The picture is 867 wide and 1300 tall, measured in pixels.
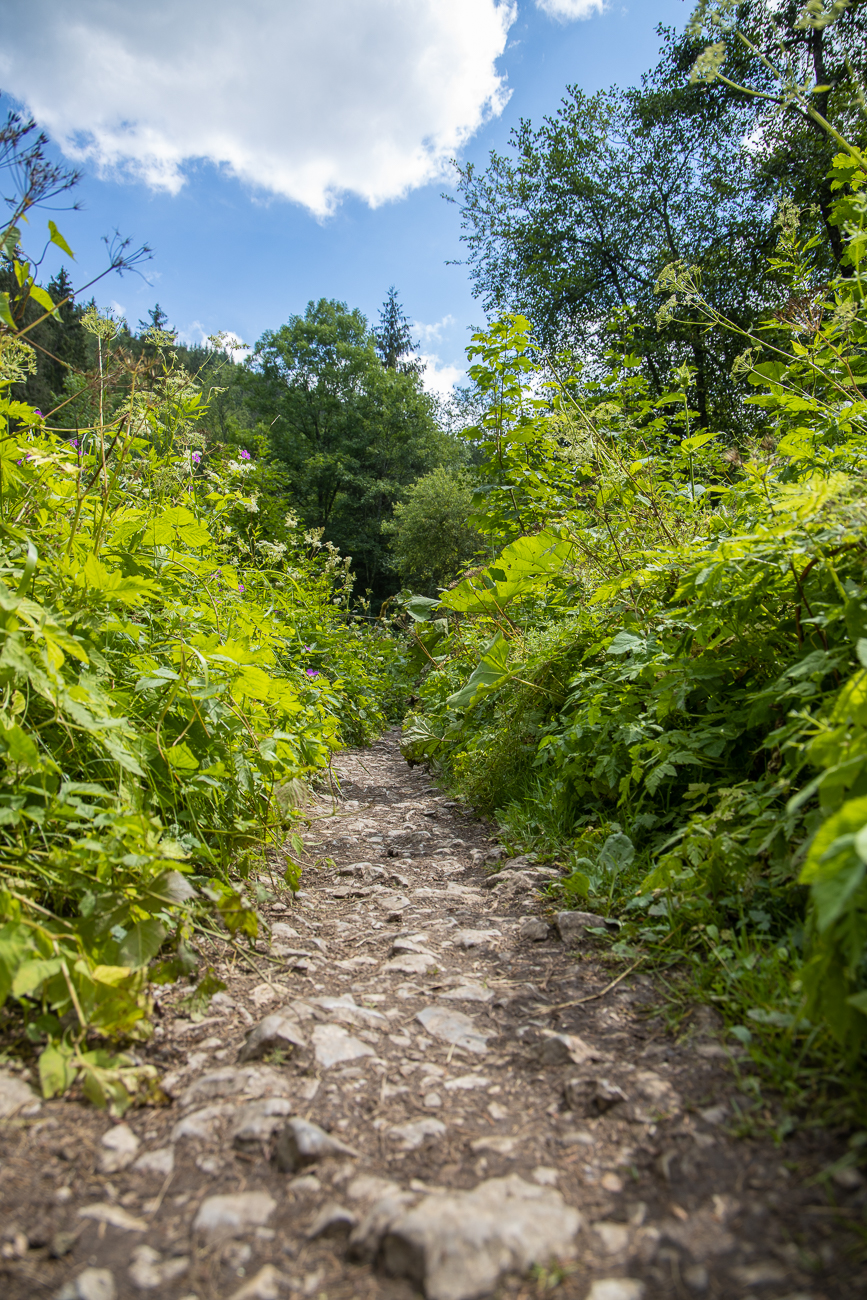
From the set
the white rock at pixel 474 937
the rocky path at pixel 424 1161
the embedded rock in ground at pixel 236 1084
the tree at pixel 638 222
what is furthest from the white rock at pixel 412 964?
the tree at pixel 638 222

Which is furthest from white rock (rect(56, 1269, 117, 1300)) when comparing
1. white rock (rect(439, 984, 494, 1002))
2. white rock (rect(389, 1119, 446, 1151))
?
white rock (rect(439, 984, 494, 1002))

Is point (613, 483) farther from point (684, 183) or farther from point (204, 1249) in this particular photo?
point (684, 183)

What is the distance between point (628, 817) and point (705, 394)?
14621 millimetres

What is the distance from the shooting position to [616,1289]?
866 millimetres

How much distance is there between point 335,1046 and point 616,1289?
0.84 m

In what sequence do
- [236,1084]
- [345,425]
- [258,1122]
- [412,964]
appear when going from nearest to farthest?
[258,1122], [236,1084], [412,964], [345,425]

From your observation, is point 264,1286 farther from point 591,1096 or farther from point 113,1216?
point 591,1096

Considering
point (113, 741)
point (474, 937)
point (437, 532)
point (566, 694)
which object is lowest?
point (474, 937)

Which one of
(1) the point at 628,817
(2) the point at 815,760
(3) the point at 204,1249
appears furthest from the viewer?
(1) the point at 628,817

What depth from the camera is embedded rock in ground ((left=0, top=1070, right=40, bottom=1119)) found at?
118cm

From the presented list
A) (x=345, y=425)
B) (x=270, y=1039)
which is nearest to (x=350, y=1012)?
(x=270, y=1039)

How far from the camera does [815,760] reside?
1188mm

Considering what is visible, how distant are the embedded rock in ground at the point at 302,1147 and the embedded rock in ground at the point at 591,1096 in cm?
46

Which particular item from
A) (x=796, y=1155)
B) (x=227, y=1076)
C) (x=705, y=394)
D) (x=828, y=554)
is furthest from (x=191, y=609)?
(x=705, y=394)
